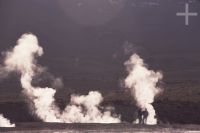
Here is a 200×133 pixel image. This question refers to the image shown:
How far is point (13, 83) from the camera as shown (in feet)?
273

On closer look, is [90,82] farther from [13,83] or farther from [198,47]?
[198,47]

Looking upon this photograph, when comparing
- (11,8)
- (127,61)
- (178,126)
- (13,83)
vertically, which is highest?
(11,8)

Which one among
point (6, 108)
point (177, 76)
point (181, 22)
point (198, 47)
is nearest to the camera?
point (6, 108)

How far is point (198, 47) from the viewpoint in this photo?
13062cm

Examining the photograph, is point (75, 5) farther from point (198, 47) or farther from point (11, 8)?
point (198, 47)

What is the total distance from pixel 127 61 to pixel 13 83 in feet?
109

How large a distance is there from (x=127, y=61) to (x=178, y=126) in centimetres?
7291

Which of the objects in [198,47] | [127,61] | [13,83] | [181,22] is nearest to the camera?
[13,83]

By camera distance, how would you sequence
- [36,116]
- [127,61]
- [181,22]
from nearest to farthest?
[36,116], [127,61], [181,22]

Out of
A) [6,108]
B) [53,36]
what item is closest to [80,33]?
[53,36]

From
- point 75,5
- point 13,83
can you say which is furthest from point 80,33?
point 13,83

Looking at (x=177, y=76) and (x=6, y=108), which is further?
(x=177, y=76)

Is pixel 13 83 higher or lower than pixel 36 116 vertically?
higher

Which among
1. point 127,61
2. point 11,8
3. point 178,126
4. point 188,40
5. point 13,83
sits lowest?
point 178,126
